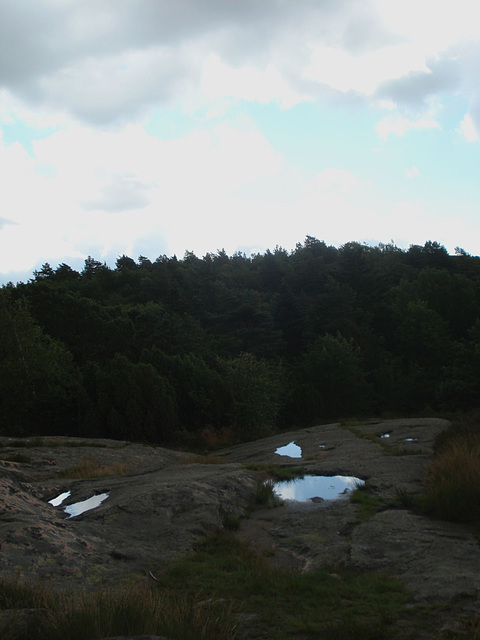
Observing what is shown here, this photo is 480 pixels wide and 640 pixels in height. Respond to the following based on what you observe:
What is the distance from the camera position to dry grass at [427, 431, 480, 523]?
6551 millimetres

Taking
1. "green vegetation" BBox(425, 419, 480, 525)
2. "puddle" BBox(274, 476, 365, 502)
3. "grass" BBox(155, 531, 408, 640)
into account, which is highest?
"grass" BBox(155, 531, 408, 640)

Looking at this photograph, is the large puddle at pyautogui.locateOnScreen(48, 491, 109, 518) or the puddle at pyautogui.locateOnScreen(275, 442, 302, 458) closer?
the large puddle at pyautogui.locateOnScreen(48, 491, 109, 518)

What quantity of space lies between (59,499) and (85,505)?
94 centimetres

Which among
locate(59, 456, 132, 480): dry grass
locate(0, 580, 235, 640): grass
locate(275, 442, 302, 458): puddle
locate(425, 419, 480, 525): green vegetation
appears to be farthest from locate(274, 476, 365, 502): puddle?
locate(0, 580, 235, 640): grass

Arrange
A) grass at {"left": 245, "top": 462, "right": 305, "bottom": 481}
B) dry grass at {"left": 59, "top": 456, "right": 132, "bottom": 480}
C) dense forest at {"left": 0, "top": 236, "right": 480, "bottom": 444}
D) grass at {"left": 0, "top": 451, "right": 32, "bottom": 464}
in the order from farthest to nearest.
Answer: dense forest at {"left": 0, "top": 236, "right": 480, "bottom": 444} → grass at {"left": 0, "top": 451, "right": 32, "bottom": 464} → dry grass at {"left": 59, "top": 456, "right": 132, "bottom": 480} → grass at {"left": 245, "top": 462, "right": 305, "bottom": 481}

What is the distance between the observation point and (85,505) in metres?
8.35

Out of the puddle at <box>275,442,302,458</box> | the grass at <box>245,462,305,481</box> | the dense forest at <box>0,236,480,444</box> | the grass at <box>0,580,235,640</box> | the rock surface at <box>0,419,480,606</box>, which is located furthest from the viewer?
the dense forest at <box>0,236,480,444</box>

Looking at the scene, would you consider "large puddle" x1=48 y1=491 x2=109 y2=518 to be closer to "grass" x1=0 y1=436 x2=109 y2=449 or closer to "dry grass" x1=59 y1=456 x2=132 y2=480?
"dry grass" x1=59 y1=456 x2=132 y2=480

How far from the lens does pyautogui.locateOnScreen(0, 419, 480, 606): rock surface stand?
5.05m

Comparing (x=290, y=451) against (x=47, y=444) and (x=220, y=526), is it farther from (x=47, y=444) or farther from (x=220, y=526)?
(x=220, y=526)

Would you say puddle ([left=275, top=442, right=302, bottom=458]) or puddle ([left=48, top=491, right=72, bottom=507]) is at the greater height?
puddle ([left=48, top=491, right=72, bottom=507])

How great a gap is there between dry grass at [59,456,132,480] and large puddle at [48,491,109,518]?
189 centimetres

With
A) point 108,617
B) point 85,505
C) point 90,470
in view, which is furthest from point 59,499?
point 108,617

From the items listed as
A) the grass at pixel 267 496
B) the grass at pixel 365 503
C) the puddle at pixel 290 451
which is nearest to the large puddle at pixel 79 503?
the grass at pixel 267 496
